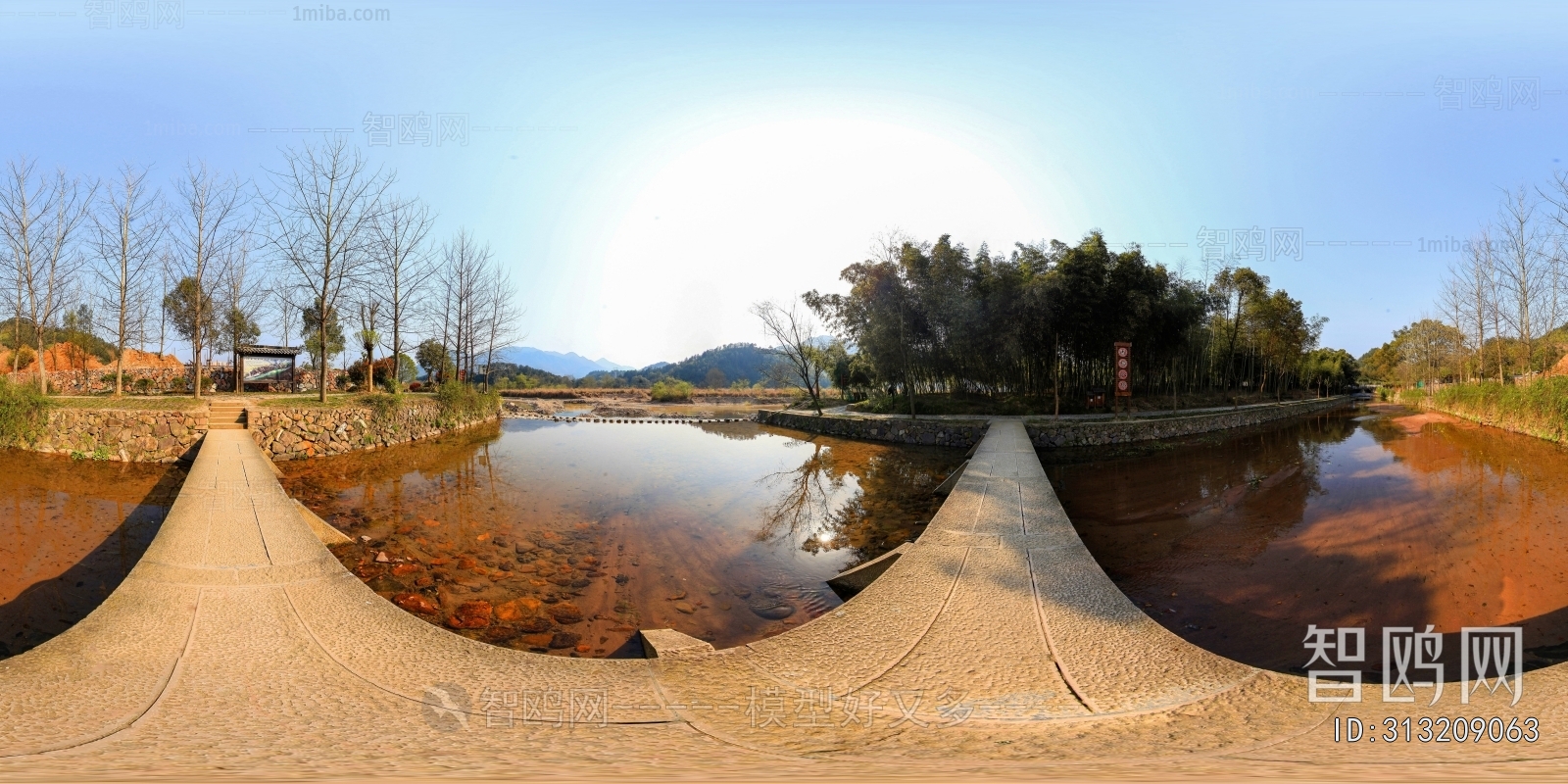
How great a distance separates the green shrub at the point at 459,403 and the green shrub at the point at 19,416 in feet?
23.5

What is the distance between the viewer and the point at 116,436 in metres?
9.84

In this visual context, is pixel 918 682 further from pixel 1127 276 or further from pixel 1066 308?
pixel 1127 276

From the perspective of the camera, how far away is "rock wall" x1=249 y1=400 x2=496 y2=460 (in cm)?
1113

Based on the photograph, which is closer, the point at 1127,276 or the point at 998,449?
the point at 998,449

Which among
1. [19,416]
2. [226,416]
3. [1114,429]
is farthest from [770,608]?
[1114,429]

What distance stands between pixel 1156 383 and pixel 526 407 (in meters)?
26.8

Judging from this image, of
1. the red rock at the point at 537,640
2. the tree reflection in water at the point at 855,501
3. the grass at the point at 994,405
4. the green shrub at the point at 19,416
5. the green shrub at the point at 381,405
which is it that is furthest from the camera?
the grass at the point at 994,405

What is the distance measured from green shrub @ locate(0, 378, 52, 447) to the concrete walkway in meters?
10.1

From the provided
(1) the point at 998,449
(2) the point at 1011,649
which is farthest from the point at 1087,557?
(1) the point at 998,449

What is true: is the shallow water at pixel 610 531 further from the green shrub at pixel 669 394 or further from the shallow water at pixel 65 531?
the green shrub at pixel 669 394

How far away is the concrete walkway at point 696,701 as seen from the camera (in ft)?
6.30

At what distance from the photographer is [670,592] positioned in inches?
187

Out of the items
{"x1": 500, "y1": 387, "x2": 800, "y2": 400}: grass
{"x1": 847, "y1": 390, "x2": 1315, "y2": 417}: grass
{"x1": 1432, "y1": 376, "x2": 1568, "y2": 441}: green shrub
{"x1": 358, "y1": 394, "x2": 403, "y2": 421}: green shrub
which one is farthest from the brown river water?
{"x1": 500, "y1": 387, "x2": 800, "y2": 400}: grass

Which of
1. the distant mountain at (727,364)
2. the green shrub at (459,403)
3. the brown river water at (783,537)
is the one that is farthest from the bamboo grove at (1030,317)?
the distant mountain at (727,364)
